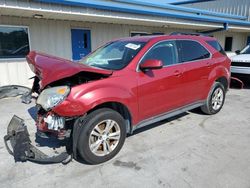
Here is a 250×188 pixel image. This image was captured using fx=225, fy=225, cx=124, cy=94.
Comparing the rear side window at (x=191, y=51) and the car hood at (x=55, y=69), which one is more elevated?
the rear side window at (x=191, y=51)

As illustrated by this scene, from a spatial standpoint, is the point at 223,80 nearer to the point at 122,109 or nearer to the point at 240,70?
the point at 122,109

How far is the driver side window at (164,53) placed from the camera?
392cm

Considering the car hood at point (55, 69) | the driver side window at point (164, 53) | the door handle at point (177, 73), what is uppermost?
the driver side window at point (164, 53)

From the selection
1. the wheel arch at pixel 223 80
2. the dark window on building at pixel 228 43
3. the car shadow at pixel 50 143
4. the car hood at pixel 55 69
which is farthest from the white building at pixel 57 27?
the dark window on building at pixel 228 43

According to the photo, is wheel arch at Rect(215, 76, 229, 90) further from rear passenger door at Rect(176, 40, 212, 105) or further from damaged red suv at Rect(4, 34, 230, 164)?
rear passenger door at Rect(176, 40, 212, 105)

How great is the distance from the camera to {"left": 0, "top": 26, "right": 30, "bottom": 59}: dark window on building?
798 cm

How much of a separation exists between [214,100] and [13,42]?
7.09 m

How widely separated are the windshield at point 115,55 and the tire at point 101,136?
857mm

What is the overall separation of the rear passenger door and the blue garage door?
6121 millimetres

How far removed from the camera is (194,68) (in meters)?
4.55

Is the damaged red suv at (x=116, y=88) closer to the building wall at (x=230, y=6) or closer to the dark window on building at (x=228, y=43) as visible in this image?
the dark window on building at (x=228, y=43)

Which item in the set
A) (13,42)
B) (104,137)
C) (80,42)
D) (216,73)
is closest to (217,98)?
(216,73)

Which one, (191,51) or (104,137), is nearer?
(104,137)

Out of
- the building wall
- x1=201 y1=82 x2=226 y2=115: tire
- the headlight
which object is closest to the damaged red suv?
the headlight
